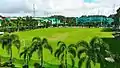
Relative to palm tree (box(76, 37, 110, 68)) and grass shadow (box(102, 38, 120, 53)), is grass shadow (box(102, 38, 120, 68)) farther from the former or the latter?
palm tree (box(76, 37, 110, 68))

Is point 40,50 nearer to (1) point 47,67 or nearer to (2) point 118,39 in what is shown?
(1) point 47,67

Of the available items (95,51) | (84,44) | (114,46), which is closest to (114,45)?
(114,46)

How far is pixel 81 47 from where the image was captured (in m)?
59.8

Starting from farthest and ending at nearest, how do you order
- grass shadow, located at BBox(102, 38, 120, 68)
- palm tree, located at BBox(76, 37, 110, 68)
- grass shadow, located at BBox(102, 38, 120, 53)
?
1. grass shadow, located at BBox(102, 38, 120, 53)
2. grass shadow, located at BBox(102, 38, 120, 68)
3. palm tree, located at BBox(76, 37, 110, 68)

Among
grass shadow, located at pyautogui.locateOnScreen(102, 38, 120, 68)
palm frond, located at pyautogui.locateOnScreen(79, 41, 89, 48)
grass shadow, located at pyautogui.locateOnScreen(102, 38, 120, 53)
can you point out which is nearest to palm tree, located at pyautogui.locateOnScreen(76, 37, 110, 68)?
palm frond, located at pyautogui.locateOnScreen(79, 41, 89, 48)

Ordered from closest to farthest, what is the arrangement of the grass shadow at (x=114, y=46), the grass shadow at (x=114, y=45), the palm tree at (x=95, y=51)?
1. the palm tree at (x=95, y=51)
2. the grass shadow at (x=114, y=46)
3. the grass shadow at (x=114, y=45)

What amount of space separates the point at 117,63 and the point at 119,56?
1.15 meters

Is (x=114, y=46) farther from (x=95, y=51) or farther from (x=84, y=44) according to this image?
(x=95, y=51)

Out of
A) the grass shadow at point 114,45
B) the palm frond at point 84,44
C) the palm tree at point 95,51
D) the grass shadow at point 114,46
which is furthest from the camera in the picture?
the grass shadow at point 114,45

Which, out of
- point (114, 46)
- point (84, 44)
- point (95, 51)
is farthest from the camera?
point (114, 46)

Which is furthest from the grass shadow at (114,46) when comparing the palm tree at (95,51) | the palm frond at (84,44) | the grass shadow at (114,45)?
the palm frond at (84,44)

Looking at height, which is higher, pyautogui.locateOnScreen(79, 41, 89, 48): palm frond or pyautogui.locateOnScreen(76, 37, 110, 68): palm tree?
pyautogui.locateOnScreen(79, 41, 89, 48): palm frond

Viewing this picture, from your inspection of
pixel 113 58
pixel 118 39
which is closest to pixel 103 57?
pixel 113 58

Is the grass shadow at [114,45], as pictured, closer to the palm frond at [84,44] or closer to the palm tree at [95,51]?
the palm tree at [95,51]
